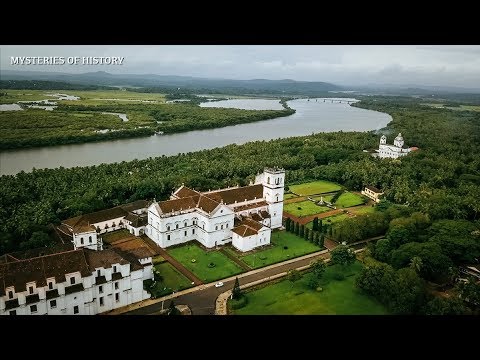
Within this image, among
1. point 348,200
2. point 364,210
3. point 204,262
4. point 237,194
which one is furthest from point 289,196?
point 204,262

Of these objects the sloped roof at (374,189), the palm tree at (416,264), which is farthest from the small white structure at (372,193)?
the palm tree at (416,264)

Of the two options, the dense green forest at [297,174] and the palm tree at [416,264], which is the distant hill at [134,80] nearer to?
the dense green forest at [297,174]

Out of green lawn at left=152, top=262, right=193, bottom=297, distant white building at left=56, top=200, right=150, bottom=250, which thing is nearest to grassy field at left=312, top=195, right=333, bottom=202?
distant white building at left=56, top=200, right=150, bottom=250

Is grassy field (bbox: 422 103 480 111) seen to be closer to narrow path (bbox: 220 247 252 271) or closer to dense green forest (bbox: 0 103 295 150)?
narrow path (bbox: 220 247 252 271)

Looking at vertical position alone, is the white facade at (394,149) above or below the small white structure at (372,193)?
above
